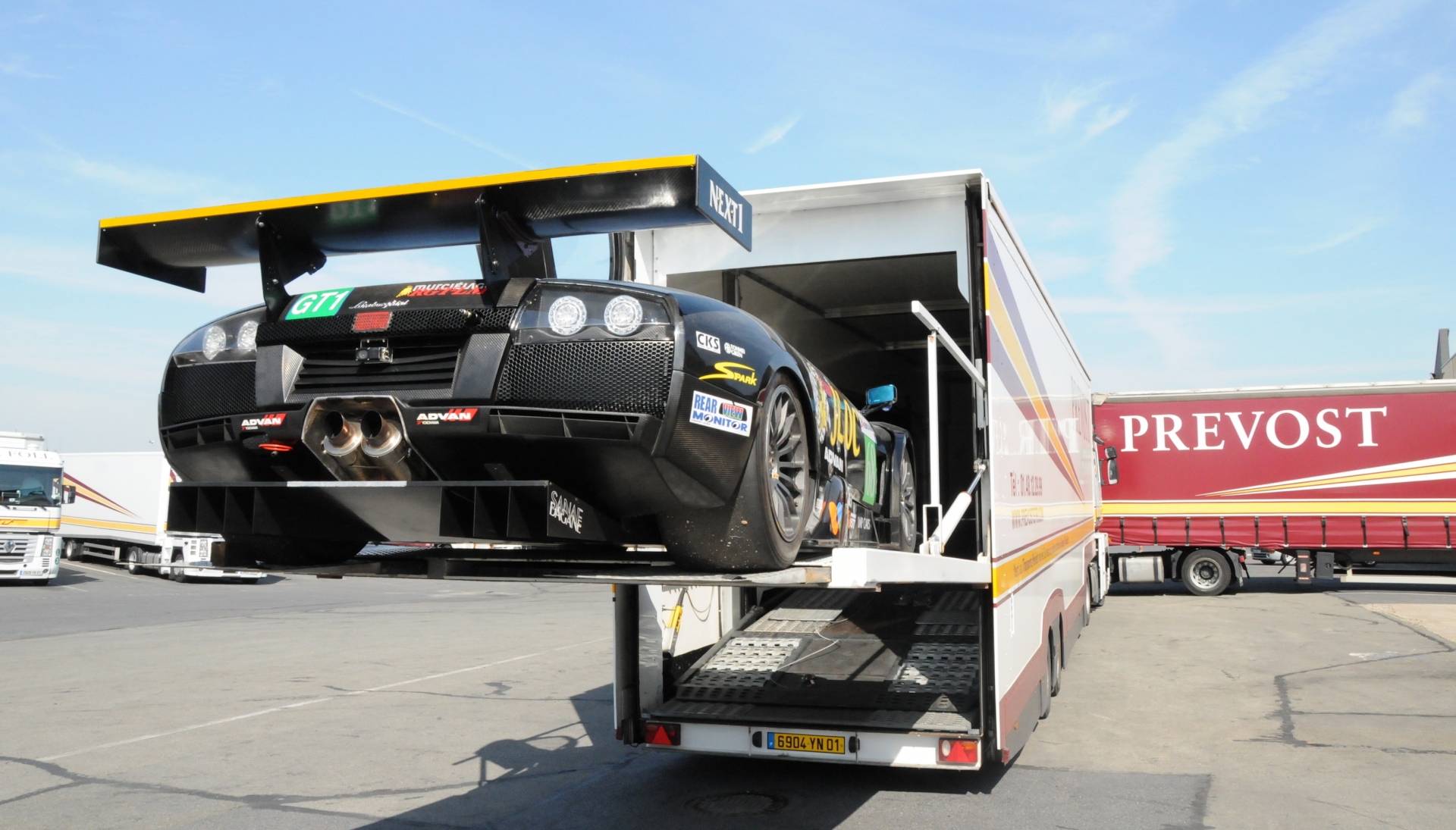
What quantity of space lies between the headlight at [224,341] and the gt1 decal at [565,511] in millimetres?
1171

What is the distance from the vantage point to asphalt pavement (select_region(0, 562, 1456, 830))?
5.59 m

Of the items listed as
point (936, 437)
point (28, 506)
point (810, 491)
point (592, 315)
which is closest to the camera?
point (592, 315)

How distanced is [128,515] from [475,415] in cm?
2725

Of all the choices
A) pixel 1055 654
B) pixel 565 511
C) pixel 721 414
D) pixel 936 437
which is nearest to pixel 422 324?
pixel 565 511

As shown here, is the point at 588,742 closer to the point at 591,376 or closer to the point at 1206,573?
the point at 591,376

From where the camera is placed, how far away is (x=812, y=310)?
7.87m

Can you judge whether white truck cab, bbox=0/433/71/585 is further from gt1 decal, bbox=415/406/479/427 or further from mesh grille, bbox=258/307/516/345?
gt1 decal, bbox=415/406/479/427

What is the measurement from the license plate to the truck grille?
121 inches

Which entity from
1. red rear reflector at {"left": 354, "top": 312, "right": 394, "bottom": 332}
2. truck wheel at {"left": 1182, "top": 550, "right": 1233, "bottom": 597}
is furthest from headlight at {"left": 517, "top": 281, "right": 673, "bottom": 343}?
truck wheel at {"left": 1182, "top": 550, "right": 1233, "bottom": 597}

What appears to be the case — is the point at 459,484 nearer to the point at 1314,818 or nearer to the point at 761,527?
the point at 761,527

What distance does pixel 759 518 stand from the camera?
353 centimetres

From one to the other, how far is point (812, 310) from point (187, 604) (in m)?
15.9

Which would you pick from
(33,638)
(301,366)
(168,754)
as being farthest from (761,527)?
(33,638)

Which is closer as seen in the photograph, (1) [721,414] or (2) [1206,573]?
(1) [721,414]
